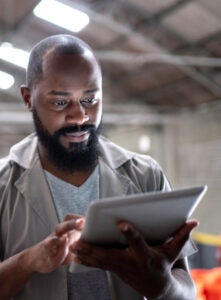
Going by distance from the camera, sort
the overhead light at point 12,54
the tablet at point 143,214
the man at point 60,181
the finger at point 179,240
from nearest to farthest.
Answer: the tablet at point 143,214 < the finger at point 179,240 < the man at point 60,181 < the overhead light at point 12,54

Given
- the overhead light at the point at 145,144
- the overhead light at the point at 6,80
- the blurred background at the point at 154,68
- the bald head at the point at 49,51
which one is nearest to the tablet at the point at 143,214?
the bald head at the point at 49,51

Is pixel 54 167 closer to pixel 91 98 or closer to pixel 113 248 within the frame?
pixel 91 98

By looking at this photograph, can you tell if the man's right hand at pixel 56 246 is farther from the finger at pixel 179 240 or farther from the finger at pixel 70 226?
the finger at pixel 179 240

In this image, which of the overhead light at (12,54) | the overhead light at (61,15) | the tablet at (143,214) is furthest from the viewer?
the overhead light at (12,54)

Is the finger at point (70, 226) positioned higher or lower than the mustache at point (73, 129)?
lower

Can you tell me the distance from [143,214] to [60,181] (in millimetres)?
435

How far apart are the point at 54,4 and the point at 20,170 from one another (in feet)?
18.1

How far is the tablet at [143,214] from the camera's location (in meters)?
0.92

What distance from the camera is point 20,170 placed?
1.35 metres

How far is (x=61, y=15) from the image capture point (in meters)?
6.72

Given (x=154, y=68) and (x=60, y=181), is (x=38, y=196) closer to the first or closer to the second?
(x=60, y=181)

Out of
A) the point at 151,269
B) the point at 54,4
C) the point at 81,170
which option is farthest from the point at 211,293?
the point at 54,4

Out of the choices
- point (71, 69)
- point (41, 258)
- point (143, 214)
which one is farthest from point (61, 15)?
point (143, 214)

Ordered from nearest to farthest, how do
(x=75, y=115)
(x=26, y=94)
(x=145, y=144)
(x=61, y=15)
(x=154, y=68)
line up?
(x=75, y=115) < (x=26, y=94) < (x=61, y=15) < (x=154, y=68) < (x=145, y=144)
